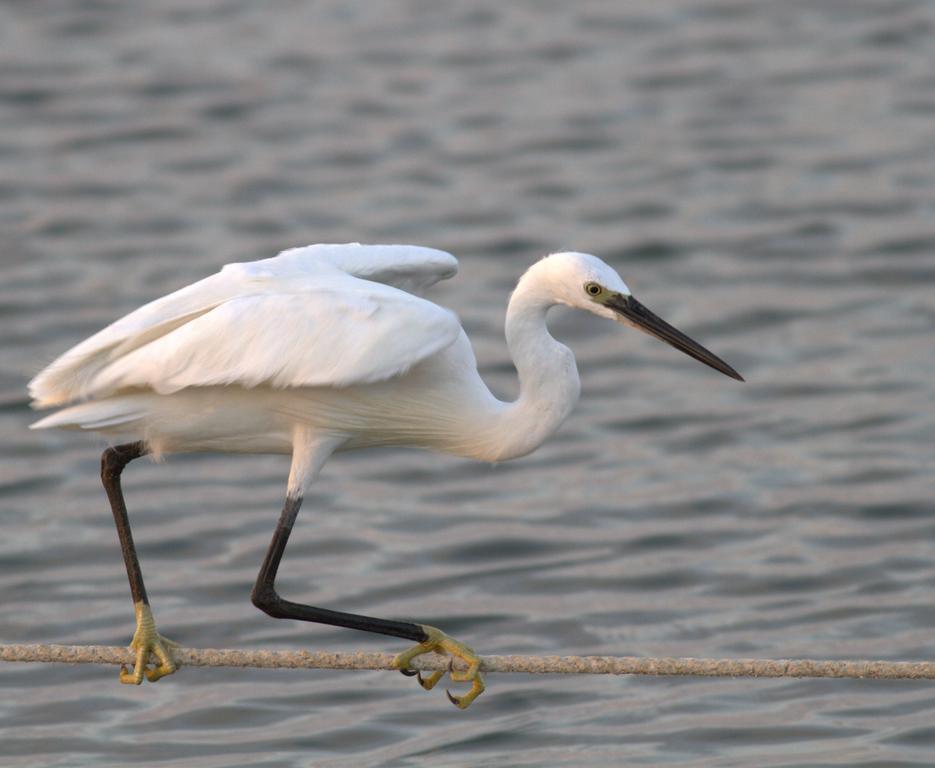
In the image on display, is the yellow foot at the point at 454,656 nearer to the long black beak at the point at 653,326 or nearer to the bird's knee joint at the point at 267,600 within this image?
the bird's knee joint at the point at 267,600

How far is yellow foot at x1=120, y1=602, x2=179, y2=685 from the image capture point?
7605 millimetres

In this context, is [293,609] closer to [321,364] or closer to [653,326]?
[321,364]

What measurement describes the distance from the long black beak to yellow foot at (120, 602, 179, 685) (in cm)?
213

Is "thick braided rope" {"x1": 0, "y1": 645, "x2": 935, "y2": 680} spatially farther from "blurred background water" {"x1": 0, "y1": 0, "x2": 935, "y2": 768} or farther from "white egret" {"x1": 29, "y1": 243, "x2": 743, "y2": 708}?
"blurred background water" {"x1": 0, "y1": 0, "x2": 935, "y2": 768}

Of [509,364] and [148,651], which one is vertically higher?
[509,364]

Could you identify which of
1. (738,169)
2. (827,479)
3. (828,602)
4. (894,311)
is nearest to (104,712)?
(828,602)

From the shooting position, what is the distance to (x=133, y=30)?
20641 millimetres

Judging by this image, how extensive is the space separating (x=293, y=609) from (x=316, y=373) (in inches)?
41.9

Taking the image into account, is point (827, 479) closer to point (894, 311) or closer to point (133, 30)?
point (894, 311)

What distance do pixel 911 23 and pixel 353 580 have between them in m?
11.6

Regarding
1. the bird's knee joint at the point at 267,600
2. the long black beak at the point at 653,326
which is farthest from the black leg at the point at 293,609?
the long black beak at the point at 653,326

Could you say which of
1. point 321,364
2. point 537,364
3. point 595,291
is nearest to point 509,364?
point 537,364

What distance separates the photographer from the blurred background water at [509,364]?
9.84 metres

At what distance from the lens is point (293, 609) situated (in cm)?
781
